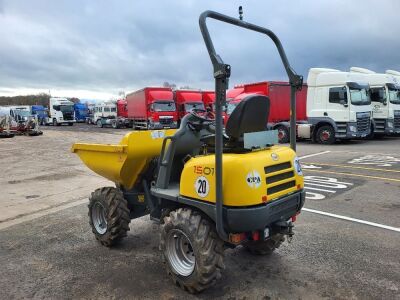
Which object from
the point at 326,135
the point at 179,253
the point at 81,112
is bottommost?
the point at 179,253

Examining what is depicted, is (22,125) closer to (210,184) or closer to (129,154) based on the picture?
(129,154)

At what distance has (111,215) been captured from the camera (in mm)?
4590

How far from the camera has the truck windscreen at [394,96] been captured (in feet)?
61.3

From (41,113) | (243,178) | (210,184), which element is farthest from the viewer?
(41,113)

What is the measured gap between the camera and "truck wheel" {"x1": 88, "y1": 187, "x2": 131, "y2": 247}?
4.59 meters

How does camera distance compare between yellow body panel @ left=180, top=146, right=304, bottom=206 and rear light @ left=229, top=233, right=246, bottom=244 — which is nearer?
yellow body panel @ left=180, top=146, right=304, bottom=206

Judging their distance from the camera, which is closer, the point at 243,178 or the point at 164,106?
the point at 243,178

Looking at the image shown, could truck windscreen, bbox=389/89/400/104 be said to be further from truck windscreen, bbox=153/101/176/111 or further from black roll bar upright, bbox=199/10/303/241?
black roll bar upright, bbox=199/10/303/241


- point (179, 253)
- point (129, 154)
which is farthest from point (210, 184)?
point (129, 154)

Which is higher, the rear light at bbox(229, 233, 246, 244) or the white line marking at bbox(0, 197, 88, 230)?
the rear light at bbox(229, 233, 246, 244)

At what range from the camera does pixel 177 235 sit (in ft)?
12.1

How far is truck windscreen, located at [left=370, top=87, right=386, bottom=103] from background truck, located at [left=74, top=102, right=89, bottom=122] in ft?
131

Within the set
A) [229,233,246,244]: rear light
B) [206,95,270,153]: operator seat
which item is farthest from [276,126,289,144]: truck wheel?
[229,233,246,244]: rear light

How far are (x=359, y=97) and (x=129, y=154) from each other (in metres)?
15.0
